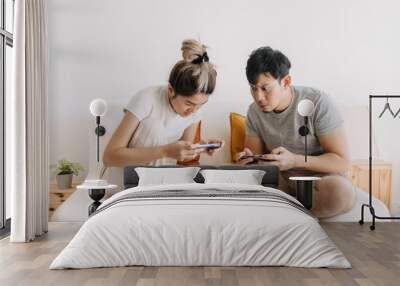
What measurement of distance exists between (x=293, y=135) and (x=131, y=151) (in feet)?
6.59

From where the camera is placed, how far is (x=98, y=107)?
7.10 metres

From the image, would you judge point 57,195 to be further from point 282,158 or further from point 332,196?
point 332,196

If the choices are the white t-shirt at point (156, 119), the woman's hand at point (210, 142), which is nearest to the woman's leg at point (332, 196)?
the woman's hand at point (210, 142)

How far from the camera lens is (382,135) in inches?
289

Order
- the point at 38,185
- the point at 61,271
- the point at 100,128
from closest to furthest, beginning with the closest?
1. the point at 61,271
2. the point at 38,185
3. the point at 100,128

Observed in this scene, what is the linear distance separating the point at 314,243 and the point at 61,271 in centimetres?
194

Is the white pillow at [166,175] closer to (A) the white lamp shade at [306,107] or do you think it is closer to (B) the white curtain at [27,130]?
(B) the white curtain at [27,130]

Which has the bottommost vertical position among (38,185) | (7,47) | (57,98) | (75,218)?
(75,218)

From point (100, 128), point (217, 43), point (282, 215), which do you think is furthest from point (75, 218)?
point (282, 215)

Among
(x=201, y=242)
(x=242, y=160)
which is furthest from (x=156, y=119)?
(x=201, y=242)

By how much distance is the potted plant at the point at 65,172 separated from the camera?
7.22 m

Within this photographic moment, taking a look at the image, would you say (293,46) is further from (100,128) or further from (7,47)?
(7,47)

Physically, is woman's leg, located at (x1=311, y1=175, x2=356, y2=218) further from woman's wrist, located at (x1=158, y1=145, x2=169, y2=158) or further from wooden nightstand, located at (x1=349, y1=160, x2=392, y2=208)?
woman's wrist, located at (x1=158, y1=145, x2=169, y2=158)

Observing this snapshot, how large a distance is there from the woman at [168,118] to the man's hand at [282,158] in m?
0.73
